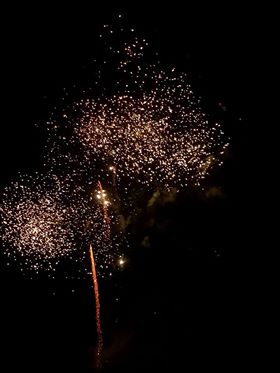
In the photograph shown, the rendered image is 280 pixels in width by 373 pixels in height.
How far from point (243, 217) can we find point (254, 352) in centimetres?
137

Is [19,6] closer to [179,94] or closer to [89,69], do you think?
[89,69]

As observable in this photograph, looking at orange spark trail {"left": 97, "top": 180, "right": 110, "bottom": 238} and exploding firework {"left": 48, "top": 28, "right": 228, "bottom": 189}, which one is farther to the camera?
orange spark trail {"left": 97, "top": 180, "right": 110, "bottom": 238}

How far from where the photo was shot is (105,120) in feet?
10.6

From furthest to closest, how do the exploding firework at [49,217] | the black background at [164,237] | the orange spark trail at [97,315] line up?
the orange spark trail at [97,315] < the exploding firework at [49,217] < the black background at [164,237]

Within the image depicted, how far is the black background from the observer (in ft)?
9.09

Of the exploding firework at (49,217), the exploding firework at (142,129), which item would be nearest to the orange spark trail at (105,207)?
the exploding firework at (49,217)

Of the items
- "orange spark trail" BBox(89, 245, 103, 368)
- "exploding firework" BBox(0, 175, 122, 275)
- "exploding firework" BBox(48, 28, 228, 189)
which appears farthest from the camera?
"orange spark trail" BBox(89, 245, 103, 368)

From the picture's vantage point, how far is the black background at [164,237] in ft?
9.09

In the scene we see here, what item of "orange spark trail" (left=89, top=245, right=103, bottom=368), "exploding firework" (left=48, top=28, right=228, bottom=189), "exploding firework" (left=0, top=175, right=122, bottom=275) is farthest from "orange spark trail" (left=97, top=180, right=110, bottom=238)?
"orange spark trail" (left=89, top=245, right=103, bottom=368)

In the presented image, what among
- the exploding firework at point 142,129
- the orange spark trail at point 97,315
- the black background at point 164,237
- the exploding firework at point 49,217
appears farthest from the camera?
the orange spark trail at point 97,315

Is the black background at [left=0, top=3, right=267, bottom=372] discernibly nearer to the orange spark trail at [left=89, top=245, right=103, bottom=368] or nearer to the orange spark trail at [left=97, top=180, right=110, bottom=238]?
the orange spark trail at [left=89, top=245, right=103, bottom=368]

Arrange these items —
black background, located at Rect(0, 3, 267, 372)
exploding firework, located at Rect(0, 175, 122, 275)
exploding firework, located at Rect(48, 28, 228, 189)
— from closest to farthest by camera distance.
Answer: black background, located at Rect(0, 3, 267, 372) → exploding firework, located at Rect(48, 28, 228, 189) → exploding firework, located at Rect(0, 175, 122, 275)

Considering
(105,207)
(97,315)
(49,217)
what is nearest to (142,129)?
(105,207)

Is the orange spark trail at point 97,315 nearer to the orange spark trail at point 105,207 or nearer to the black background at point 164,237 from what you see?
the black background at point 164,237
